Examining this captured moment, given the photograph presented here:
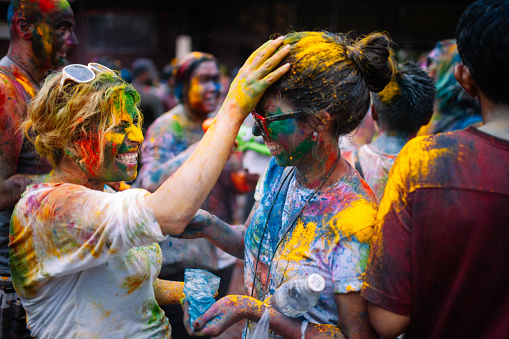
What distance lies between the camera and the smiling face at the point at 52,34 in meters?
2.85

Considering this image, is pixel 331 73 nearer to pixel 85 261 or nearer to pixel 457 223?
pixel 457 223

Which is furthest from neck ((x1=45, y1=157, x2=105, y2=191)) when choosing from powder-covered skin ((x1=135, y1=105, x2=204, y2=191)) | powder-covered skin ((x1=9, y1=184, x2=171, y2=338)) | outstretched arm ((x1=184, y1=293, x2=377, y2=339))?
powder-covered skin ((x1=135, y1=105, x2=204, y2=191))

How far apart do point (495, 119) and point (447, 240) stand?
416 mm

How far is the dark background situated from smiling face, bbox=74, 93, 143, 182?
38.2ft

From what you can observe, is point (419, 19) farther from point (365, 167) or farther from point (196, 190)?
point (196, 190)

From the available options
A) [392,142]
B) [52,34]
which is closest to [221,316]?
[392,142]

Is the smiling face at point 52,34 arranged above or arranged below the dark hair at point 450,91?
above

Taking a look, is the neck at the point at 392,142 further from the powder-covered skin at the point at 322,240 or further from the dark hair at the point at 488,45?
the dark hair at the point at 488,45

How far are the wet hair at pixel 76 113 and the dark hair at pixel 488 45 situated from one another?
4.15ft

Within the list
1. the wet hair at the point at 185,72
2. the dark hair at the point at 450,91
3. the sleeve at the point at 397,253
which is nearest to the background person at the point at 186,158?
the wet hair at the point at 185,72

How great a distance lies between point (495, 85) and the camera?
138 centimetres

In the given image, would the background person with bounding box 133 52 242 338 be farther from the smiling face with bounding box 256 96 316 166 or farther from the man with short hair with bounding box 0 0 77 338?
the smiling face with bounding box 256 96 316 166

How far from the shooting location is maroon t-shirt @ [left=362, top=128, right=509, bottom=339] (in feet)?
4.35

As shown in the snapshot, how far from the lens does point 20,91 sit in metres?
2.59
